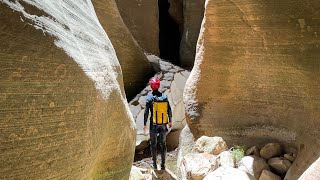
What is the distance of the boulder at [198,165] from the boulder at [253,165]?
336mm

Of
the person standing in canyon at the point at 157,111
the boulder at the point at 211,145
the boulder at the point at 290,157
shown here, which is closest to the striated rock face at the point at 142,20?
the person standing in canyon at the point at 157,111

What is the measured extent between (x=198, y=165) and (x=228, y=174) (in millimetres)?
517

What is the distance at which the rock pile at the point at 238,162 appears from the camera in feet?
14.5

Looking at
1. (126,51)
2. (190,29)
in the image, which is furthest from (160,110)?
(190,29)

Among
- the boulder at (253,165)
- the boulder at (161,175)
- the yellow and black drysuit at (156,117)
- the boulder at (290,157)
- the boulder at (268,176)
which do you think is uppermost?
the yellow and black drysuit at (156,117)

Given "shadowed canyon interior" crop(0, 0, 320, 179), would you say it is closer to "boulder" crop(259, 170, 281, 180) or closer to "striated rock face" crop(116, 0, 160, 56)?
"boulder" crop(259, 170, 281, 180)

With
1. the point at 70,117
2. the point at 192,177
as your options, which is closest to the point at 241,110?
the point at 192,177

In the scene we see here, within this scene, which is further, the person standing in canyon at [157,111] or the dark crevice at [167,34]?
the dark crevice at [167,34]

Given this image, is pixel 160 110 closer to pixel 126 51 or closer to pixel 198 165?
pixel 198 165

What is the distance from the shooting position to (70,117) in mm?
2453

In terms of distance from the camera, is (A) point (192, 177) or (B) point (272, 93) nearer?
(A) point (192, 177)

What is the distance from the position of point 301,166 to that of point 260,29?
1911 millimetres

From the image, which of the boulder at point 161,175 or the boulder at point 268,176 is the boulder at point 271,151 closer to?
the boulder at point 268,176

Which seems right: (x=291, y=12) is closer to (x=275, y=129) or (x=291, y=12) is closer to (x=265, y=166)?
(x=275, y=129)
